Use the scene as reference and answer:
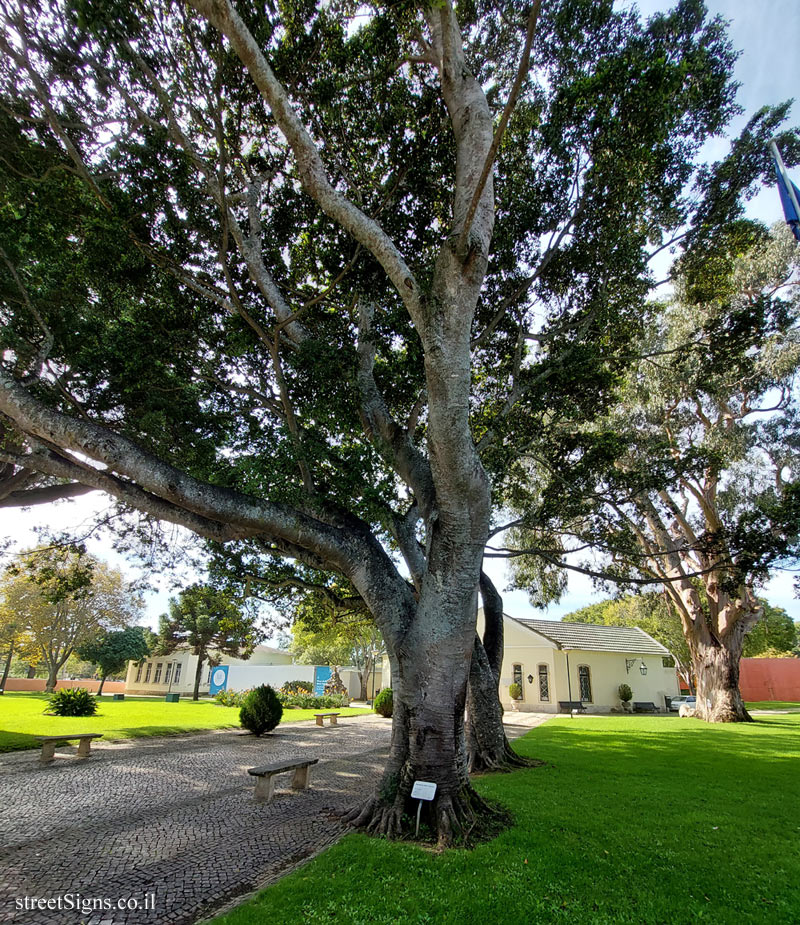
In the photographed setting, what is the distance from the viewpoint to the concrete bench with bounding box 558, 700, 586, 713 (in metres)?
25.9

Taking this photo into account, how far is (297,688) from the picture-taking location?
2877 cm

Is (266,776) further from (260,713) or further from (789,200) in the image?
(789,200)

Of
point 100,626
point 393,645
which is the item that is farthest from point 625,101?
point 100,626

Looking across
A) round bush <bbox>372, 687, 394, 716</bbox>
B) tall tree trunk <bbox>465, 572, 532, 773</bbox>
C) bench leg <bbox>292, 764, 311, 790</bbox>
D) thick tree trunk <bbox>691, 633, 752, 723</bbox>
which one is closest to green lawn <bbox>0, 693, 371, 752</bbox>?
round bush <bbox>372, 687, 394, 716</bbox>

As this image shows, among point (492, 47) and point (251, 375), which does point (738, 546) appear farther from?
point (492, 47)

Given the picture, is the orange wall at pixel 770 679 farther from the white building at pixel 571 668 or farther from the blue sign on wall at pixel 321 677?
the blue sign on wall at pixel 321 677

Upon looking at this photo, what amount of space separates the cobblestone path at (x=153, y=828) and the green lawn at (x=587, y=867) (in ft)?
2.64

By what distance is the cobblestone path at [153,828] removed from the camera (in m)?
4.29

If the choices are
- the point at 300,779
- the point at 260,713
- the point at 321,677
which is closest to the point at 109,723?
the point at 260,713

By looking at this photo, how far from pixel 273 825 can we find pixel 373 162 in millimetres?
10159

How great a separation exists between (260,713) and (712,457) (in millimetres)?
13693

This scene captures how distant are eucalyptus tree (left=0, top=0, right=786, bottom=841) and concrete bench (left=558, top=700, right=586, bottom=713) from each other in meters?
18.6

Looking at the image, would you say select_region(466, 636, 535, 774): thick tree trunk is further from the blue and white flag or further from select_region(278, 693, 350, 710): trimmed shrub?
→ select_region(278, 693, 350, 710): trimmed shrub

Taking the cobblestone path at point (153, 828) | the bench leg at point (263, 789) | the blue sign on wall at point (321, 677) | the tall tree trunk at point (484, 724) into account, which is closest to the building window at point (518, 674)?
the blue sign on wall at point (321, 677)
